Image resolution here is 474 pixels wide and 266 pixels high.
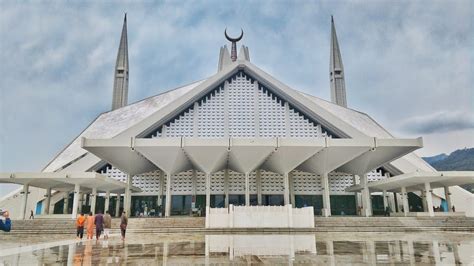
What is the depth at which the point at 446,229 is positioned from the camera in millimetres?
16531

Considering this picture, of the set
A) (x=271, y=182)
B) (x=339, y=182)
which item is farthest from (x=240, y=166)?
(x=339, y=182)

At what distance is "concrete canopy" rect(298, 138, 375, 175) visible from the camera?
2036 centimetres

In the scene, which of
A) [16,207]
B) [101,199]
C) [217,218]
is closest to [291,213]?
[217,218]

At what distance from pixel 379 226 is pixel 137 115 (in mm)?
21461

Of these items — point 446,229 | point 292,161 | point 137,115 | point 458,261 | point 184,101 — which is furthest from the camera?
point 137,115

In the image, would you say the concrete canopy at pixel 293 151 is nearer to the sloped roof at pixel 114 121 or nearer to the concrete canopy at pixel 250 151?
the concrete canopy at pixel 250 151

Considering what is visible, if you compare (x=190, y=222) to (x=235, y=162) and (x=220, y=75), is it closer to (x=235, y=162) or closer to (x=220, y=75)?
(x=235, y=162)

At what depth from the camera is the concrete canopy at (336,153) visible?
20.4 metres

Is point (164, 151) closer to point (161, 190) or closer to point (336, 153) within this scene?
point (161, 190)

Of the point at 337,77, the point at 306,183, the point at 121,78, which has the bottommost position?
the point at 306,183

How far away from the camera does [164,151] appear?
66.9 ft

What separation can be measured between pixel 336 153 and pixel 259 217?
8.29 metres

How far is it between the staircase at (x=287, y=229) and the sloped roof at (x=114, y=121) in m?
12.1

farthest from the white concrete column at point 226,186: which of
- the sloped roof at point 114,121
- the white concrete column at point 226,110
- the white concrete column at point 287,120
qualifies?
the sloped roof at point 114,121
